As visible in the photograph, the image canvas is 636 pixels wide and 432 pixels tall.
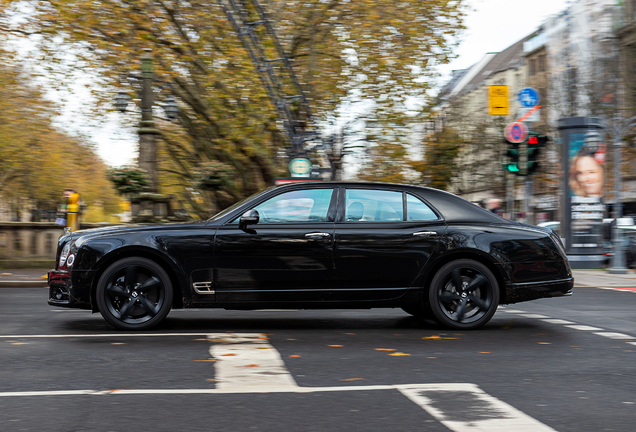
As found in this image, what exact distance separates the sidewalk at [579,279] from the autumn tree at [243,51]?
237 inches

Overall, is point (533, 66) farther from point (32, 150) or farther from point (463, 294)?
point (463, 294)

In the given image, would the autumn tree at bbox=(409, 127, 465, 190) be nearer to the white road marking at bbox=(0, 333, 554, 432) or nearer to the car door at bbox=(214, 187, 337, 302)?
the car door at bbox=(214, 187, 337, 302)

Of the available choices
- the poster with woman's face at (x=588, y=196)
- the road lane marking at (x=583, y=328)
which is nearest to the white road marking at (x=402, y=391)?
the road lane marking at (x=583, y=328)

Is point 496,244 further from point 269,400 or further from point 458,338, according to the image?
point 269,400

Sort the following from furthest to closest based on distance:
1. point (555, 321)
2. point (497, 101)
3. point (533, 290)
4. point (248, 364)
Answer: point (497, 101)
point (555, 321)
point (533, 290)
point (248, 364)

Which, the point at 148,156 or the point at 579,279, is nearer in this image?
the point at 579,279

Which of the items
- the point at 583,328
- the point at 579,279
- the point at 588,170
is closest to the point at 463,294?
the point at 583,328

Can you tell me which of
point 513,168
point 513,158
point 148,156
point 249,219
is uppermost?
point 148,156

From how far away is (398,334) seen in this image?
7.90 m

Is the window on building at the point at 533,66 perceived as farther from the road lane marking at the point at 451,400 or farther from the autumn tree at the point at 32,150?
the road lane marking at the point at 451,400

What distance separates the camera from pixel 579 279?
1605 centimetres

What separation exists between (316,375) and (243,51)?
1634 cm

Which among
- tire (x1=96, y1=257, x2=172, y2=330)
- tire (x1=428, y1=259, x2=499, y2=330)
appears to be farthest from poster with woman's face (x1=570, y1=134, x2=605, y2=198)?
tire (x1=96, y1=257, x2=172, y2=330)

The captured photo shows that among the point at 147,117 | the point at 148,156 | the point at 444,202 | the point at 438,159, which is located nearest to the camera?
the point at 444,202
